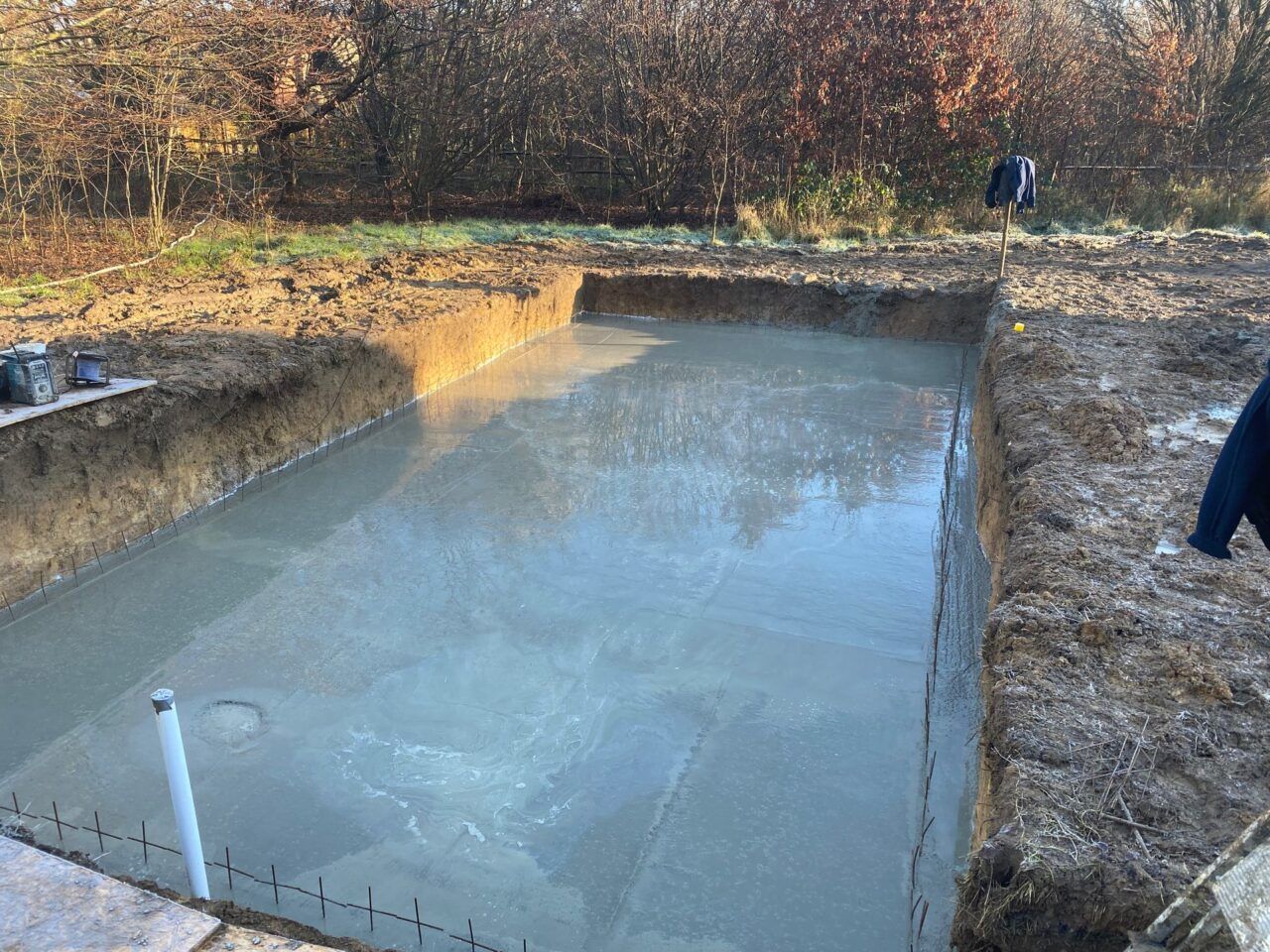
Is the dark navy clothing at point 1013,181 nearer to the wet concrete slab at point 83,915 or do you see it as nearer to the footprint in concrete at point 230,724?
the footprint in concrete at point 230,724

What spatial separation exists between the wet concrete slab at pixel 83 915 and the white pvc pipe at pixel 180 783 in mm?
223

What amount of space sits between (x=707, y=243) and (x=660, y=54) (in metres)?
3.55

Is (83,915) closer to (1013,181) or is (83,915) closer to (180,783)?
(180,783)

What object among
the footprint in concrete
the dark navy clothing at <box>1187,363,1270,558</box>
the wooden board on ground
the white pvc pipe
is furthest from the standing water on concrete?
the dark navy clothing at <box>1187,363,1270,558</box>

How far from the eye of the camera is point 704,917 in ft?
9.96

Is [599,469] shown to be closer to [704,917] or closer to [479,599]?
[479,599]

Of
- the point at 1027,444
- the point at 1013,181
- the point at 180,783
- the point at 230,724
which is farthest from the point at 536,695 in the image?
the point at 1013,181

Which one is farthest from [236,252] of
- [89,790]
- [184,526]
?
[89,790]

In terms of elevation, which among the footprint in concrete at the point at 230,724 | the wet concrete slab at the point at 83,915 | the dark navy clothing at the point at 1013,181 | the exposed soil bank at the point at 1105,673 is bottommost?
the footprint in concrete at the point at 230,724

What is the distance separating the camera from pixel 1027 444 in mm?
5363

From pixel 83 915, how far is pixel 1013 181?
9.64 meters

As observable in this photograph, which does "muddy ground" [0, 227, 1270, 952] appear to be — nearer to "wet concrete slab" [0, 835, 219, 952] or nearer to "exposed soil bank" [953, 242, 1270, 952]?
"exposed soil bank" [953, 242, 1270, 952]

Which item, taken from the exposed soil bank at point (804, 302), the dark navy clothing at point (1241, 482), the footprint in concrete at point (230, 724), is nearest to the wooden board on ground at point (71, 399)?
the footprint in concrete at point (230, 724)

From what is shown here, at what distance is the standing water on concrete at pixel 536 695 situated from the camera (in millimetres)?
3178
